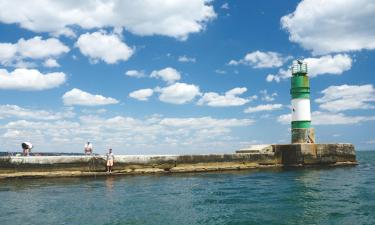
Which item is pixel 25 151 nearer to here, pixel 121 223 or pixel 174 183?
pixel 174 183

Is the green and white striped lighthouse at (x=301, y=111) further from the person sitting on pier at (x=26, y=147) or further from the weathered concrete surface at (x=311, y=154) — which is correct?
the person sitting on pier at (x=26, y=147)

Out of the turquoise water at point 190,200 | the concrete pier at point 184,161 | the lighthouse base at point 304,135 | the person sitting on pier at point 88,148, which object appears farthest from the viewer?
the lighthouse base at point 304,135

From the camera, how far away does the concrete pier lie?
76.1 feet

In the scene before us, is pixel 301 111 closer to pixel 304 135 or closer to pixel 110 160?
pixel 304 135

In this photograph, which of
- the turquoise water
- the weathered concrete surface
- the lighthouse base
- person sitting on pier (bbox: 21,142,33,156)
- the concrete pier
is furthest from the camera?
the lighthouse base

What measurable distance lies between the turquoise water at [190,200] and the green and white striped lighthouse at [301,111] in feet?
20.5

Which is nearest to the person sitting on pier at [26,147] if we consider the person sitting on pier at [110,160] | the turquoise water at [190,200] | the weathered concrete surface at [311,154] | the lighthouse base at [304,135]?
the turquoise water at [190,200]

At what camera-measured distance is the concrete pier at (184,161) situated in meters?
23.2

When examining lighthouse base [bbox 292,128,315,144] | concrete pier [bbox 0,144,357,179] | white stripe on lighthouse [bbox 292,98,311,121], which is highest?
white stripe on lighthouse [bbox 292,98,311,121]

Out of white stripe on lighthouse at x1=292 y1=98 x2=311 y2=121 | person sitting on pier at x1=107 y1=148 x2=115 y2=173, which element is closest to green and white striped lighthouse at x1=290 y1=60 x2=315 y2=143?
white stripe on lighthouse at x1=292 y1=98 x2=311 y2=121

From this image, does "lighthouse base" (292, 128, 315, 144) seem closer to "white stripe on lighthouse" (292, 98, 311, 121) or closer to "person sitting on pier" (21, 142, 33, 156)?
"white stripe on lighthouse" (292, 98, 311, 121)

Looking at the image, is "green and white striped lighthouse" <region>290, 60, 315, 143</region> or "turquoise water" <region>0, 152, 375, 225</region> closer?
"turquoise water" <region>0, 152, 375, 225</region>

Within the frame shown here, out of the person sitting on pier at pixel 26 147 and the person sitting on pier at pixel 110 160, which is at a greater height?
the person sitting on pier at pixel 26 147

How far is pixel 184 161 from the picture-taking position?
26812 millimetres
